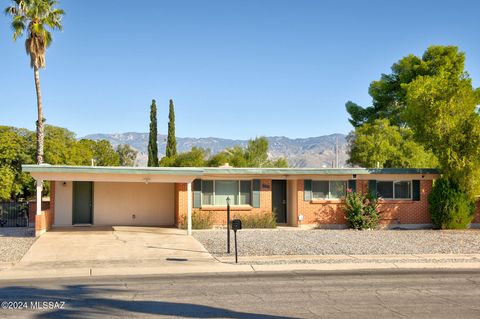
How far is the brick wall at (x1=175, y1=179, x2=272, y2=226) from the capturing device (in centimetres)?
2445

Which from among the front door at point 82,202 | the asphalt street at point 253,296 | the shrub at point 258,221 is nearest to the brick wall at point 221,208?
the shrub at point 258,221

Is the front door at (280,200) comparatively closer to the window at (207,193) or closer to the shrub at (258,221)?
the shrub at (258,221)

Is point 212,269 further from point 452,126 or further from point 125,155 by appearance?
point 125,155

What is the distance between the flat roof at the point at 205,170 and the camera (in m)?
21.0

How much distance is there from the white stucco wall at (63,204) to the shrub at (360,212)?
495 inches

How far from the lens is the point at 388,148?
42469 mm

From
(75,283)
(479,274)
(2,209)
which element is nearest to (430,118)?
(479,274)

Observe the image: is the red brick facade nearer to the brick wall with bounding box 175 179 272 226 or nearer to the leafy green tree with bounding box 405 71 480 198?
the brick wall with bounding box 175 179 272 226

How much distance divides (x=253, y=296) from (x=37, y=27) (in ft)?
85.2

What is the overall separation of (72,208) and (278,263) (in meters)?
13.2

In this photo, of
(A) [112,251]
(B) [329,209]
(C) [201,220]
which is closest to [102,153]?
(C) [201,220]

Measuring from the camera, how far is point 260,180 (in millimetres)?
25391

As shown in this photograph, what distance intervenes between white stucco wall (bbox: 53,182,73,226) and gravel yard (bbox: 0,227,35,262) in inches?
57.1

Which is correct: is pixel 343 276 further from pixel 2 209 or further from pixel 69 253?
pixel 2 209
